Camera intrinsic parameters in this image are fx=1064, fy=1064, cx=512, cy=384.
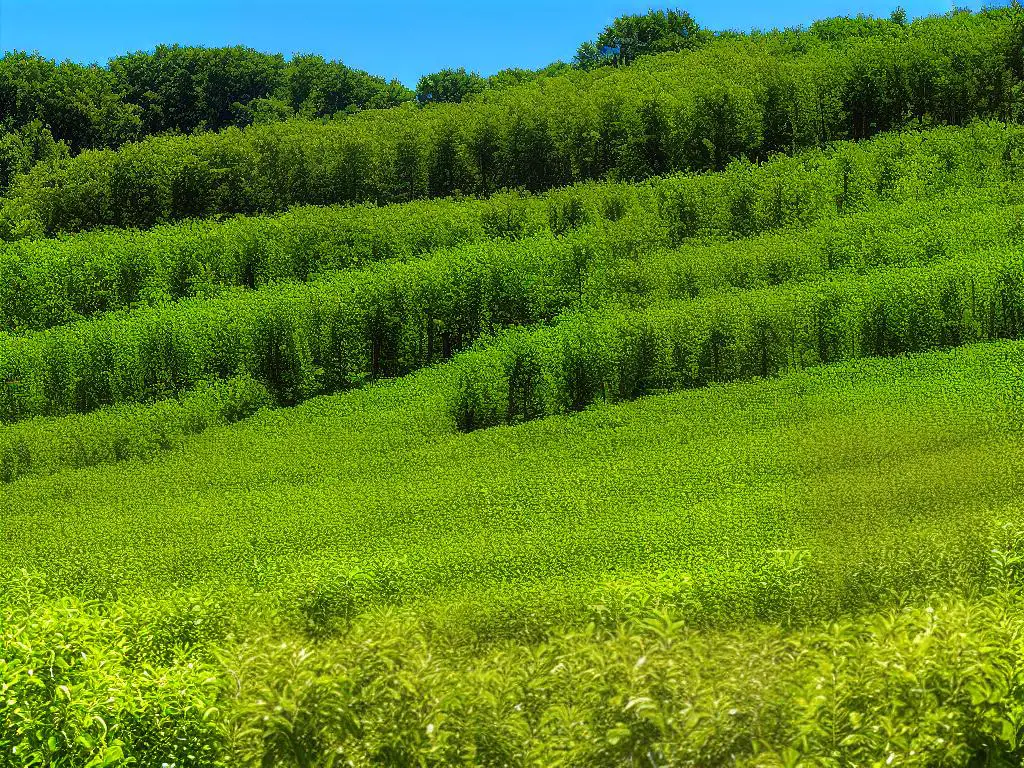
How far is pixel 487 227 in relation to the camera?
9319 cm

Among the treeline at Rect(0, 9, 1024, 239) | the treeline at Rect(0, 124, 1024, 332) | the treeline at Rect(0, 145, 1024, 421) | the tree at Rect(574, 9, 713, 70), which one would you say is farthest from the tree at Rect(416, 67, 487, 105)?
the treeline at Rect(0, 145, 1024, 421)

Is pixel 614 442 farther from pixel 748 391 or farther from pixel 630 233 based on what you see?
pixel 630 233

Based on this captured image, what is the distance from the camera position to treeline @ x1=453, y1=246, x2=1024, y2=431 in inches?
2557

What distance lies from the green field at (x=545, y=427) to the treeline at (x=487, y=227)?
43cm

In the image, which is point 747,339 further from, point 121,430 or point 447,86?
point 447,86

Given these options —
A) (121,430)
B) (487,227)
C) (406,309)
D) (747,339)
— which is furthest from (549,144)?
(121,430)

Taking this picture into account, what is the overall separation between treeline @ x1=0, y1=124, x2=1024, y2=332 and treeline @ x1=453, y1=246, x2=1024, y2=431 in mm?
20118

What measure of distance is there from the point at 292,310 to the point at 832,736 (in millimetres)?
68981

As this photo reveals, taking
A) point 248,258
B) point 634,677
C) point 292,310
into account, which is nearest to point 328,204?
point 248,258

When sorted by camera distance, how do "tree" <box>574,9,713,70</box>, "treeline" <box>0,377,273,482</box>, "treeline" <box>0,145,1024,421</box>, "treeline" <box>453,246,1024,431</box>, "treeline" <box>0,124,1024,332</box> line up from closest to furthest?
"treeline" <box>0,377,273,482</box>
"treeline" <box>453,246,1024,431</box>
"treeline" <box>0,145,1024,421</box>
"treeline" <box>0,124,1024,332</box>
"tree" <box>574,9,713,70</box>

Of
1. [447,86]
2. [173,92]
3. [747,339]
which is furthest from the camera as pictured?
[447,86]

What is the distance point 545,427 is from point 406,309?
23407 mm

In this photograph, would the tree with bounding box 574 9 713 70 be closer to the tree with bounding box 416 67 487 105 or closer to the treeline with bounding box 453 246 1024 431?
the tree with bounding box 416 67 487 105

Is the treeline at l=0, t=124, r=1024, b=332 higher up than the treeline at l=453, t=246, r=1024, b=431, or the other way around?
the treeline at l=0, t=124, r=1024, b=332
